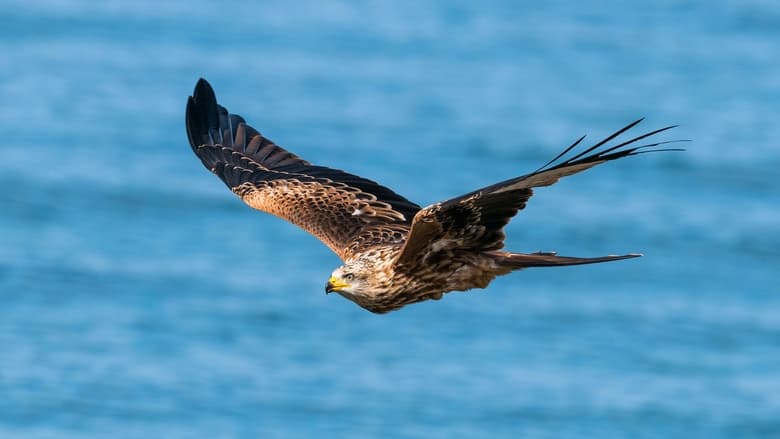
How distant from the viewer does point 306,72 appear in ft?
144

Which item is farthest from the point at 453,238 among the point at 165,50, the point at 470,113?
the point at 165,50

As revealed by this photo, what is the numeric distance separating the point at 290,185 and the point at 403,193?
2020 cm

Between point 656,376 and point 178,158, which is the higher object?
point 178,158

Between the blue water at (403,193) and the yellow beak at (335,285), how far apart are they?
19202 mm

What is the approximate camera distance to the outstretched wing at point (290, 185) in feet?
44.7

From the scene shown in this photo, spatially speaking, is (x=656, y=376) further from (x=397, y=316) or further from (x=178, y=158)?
(x=178, y=158)

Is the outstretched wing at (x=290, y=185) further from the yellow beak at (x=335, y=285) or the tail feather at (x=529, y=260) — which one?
the tail feather at (x=529, y=260)

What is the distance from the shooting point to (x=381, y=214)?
44.8 ft

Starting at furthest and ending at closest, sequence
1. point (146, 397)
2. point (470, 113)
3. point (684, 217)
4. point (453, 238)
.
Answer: point (470, 113), point (684, 217), point (146, 397), point (453, 238)

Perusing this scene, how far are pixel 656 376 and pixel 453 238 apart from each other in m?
22.4

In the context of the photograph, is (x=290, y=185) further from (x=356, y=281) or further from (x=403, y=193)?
(x=403, y=193)

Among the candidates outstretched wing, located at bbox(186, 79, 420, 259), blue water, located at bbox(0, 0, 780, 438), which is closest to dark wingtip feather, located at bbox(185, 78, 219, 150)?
outstretched wing, located at bbox(186, 79, 420, 259)

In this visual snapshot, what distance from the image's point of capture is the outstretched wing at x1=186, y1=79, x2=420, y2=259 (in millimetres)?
13625

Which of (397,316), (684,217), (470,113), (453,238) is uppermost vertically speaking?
(470,113)
